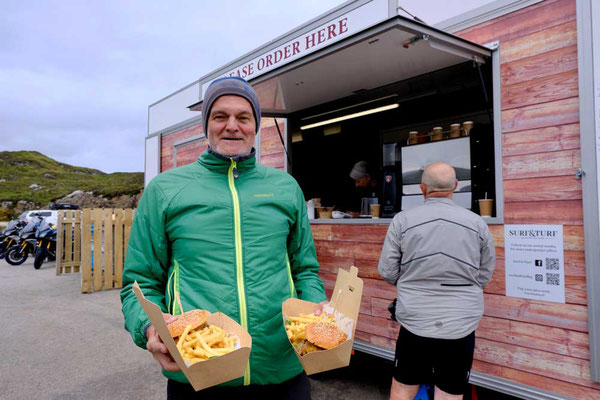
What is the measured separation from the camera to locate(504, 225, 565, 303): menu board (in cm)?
250

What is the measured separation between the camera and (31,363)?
423cm

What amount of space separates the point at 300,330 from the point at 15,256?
522 inches

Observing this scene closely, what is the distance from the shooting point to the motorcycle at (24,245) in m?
11.5

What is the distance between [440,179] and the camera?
2479 millimetres

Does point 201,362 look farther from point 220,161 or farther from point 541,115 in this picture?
point 541,115

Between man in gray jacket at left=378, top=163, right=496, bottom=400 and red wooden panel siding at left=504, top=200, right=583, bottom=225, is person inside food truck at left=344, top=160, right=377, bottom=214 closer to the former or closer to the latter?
red wooden panel siding at left=504, top=200, right=583, bottom=225

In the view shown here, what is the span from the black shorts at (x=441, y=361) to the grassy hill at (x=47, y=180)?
1405 inches

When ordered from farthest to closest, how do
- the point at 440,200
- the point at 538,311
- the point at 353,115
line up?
1. the point at 353,115
2. the point at 538,311
3. the point at 440,200

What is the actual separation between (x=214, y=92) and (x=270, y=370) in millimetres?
1021

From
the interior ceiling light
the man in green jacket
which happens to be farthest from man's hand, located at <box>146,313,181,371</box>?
the interior ceiling light

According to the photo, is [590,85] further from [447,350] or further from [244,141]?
[244,141]

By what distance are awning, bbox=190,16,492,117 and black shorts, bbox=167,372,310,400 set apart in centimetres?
208

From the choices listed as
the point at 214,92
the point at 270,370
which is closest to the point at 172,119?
the point at 214,92

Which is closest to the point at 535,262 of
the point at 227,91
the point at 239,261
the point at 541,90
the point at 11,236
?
the point at 541,90
